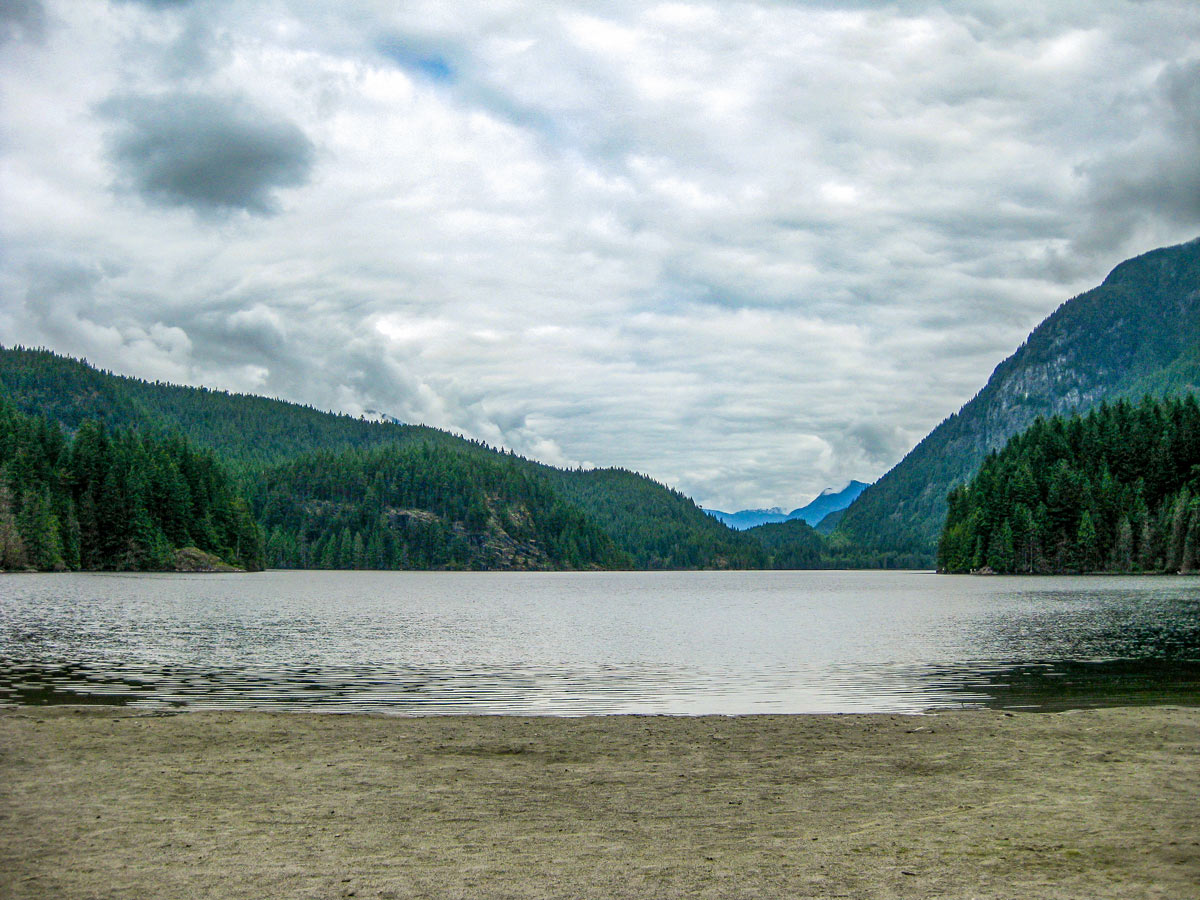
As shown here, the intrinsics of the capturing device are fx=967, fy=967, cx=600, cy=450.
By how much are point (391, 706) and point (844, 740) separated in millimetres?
14858

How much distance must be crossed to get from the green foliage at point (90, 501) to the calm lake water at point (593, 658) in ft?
251

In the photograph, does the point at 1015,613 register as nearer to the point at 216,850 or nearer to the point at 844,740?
the point at 844,740

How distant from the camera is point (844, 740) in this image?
22.0 m

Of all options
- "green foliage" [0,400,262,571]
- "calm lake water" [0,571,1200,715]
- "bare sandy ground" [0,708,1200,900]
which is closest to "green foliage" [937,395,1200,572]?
"calm lake water" [0,571,1200,715]

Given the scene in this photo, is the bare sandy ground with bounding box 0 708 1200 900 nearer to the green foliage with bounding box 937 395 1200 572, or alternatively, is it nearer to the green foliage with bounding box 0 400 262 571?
the green foliage with bounding box 0 400 262 571

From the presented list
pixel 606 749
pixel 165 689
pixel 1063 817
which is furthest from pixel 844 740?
pixel 165 689

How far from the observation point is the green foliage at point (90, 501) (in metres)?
155

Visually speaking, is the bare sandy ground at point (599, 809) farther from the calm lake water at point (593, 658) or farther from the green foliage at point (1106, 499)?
the green foliage at point (1106, 499)

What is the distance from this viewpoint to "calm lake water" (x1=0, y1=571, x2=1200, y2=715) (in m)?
32.2

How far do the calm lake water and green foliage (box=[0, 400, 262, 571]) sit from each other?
251 ft

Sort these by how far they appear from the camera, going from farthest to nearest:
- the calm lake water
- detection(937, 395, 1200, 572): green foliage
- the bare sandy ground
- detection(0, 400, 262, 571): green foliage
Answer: detection(937, 395, 1200, 572): green foliage < detection(0, 400, 262, 571): green foliage < the calm lake water < the bare sandy ground

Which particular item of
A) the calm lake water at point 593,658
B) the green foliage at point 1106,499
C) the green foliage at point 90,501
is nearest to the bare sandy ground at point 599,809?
the calm lake water at point 593,658

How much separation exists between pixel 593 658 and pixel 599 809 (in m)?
32.4

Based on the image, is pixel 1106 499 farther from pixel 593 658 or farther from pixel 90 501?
pixel 90 501
